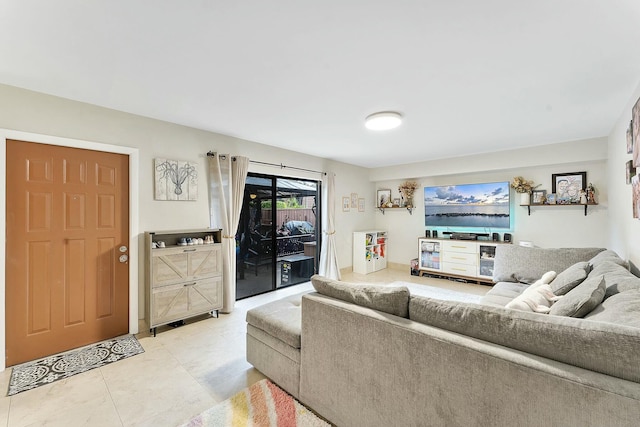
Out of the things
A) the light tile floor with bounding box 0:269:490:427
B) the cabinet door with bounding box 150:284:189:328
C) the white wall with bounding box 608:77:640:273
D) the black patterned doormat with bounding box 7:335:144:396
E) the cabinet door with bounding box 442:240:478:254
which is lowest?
the light tile floor with bounding box 0:269:490:427

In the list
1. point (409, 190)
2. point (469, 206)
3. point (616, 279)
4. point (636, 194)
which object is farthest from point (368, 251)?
point (616, 279)

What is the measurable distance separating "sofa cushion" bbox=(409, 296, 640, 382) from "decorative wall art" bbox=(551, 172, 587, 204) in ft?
14.4

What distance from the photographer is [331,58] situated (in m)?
1.93

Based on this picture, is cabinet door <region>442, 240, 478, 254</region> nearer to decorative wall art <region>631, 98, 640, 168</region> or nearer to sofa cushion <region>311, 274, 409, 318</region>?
decorative wall art <region>631, 98, 640, 168</region>

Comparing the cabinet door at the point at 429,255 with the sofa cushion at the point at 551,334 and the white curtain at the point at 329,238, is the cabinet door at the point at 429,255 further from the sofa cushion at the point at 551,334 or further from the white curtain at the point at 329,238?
the sofa cushion at the point at 551,334

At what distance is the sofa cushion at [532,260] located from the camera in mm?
3266

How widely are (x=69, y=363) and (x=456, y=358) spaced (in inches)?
122

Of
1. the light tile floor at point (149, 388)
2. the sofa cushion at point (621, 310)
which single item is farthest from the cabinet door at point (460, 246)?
the light tile floor at point (149, 388)

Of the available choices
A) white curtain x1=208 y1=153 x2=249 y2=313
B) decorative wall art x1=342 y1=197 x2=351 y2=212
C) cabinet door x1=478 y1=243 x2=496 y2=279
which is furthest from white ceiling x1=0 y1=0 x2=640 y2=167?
decorative wall art x1=342 y1=197 x2=351 y2=212

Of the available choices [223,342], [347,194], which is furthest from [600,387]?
[347,194]

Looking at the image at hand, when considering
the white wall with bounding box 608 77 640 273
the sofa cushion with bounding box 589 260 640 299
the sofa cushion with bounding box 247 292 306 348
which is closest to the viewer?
the sofa cushion with bounding box 589 260 640 299

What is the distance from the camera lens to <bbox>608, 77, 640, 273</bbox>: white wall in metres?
2.51

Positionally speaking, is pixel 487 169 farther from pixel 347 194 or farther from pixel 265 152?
pixel 265 152

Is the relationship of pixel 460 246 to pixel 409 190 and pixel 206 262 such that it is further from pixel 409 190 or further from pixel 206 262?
pixel 206 262
